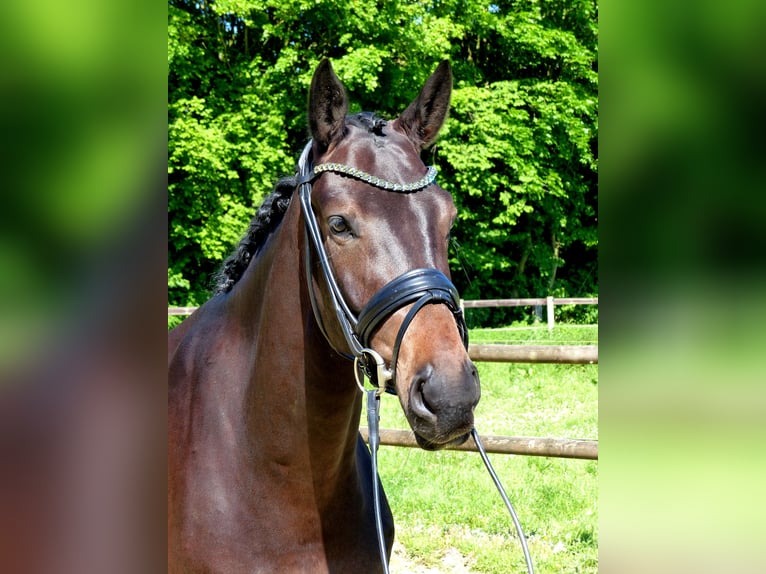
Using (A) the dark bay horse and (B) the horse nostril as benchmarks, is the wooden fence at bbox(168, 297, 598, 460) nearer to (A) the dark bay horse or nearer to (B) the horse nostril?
(A) the dark bay horse

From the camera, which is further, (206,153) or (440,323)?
(206,153)

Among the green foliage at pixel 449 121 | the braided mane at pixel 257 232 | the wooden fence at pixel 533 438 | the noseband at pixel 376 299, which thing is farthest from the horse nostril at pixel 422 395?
the green foliage at pixel 449 121

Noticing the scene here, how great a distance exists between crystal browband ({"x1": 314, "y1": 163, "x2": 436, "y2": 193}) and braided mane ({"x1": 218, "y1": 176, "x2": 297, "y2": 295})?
0.37 meters

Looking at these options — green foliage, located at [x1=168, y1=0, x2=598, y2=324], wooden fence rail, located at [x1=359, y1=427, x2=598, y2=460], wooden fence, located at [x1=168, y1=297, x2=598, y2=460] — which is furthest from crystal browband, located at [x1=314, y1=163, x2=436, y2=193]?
green foliage, located at [x1=168, y1=0, x2=598, y2=324]

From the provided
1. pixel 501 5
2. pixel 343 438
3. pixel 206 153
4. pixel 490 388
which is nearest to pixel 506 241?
pixel 501 5

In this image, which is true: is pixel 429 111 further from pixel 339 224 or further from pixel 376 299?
pixel 376 299

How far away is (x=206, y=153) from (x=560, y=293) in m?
12.0

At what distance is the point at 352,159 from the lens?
1.96 metres

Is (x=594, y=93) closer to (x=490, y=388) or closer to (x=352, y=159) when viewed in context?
(x=490, y=388)

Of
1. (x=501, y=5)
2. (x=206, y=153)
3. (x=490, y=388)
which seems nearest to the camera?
(x=490, y=388)

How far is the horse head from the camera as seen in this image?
1.59m

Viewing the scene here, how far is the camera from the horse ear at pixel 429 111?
87.8 inches
